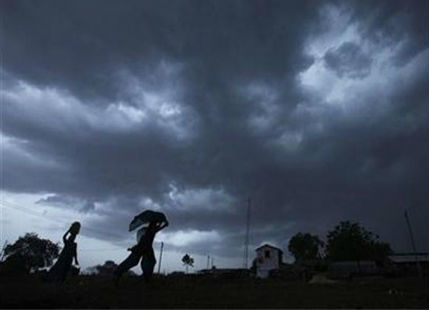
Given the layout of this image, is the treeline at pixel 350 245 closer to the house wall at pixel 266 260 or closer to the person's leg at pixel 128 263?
the house wall at pixel 266 260

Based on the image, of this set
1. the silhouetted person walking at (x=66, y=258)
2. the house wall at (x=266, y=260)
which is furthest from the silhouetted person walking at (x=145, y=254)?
the house wall at (x=266, y=260)

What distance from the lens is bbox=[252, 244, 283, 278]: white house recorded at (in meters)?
71.4

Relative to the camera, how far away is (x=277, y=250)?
72.4 metres

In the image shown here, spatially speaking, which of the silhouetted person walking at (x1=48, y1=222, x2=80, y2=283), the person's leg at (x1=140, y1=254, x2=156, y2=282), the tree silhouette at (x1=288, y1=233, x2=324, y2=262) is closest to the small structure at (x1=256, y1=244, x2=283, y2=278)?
the tree silhouette at (x1=288, y1=233, x2=324, y2=262)

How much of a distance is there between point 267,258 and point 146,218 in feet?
178

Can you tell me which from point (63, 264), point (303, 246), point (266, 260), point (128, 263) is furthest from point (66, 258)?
point (303, 246)

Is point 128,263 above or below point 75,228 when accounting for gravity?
below

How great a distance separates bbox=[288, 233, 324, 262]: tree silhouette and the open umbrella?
89049mm

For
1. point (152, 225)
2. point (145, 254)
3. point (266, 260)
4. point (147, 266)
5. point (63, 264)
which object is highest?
point (266, 260)

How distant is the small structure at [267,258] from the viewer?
71438 mm

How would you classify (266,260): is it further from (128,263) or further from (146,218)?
(128,263)

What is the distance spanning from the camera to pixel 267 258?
72250mm

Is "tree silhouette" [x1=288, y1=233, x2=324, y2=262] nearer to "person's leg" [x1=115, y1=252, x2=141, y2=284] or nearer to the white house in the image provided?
the white house

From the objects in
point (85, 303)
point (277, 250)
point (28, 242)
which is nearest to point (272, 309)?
point (85, 303)
